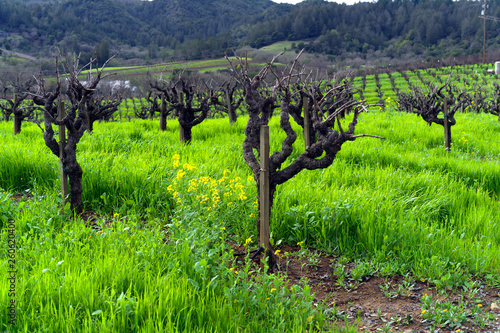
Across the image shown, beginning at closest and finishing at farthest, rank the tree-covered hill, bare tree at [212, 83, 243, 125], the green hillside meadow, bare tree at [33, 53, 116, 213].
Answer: the green hillside meadow, bare tree at [33, 53, 116, 213], bare tree at [212, 83, 243, 125], the tree-covered hill

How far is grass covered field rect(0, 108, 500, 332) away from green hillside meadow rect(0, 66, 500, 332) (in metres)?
0.02

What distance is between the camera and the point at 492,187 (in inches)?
277

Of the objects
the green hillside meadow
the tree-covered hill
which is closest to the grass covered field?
the green hillside meadow

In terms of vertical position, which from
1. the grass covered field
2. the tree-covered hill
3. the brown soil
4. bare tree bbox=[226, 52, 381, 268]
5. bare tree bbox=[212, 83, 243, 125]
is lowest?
the brown soil

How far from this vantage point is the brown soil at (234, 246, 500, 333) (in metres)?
3.27

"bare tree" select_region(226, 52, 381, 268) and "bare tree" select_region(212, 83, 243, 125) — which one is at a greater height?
"bare tree" select_region(212, 83, 243, 125)

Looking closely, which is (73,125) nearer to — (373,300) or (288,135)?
(288,135)

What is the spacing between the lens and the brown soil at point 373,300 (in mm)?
3267

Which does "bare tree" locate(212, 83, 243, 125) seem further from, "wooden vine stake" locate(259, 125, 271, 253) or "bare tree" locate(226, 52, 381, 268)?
"wooden vine stake" locate(259, 125, 271, 253)

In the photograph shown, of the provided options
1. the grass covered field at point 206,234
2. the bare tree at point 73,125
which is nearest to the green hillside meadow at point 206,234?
the grass covered field at point 206,234

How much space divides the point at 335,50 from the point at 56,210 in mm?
149172

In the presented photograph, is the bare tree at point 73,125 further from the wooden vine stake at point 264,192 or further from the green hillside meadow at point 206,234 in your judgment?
the wooden vine stake at point 264,192

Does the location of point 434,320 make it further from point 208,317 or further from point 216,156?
point 216,156

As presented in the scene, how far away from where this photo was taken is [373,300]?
371 centimetres
